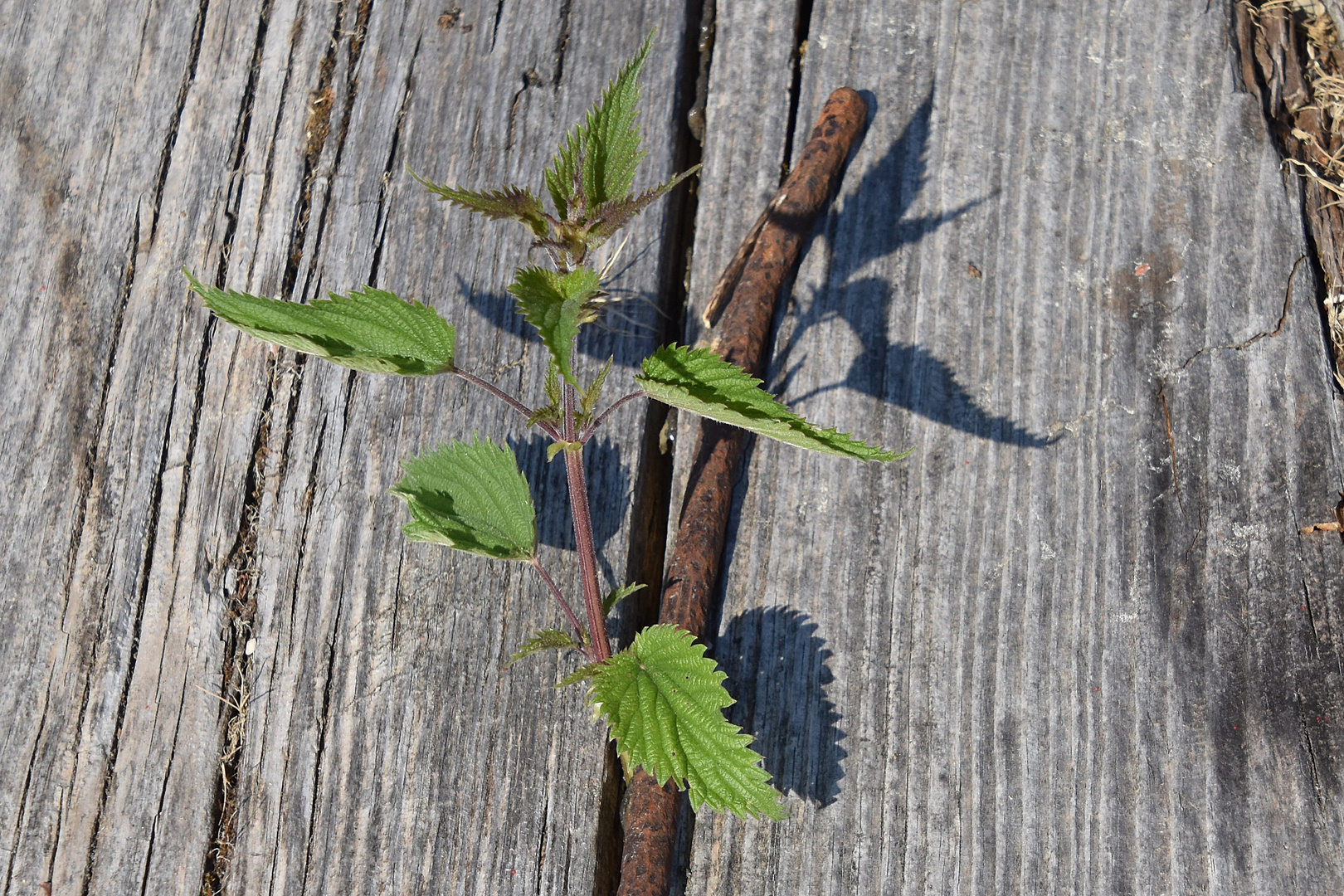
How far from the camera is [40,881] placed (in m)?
1.53

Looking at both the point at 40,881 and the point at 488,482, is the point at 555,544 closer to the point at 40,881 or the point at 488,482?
the point at 488,482

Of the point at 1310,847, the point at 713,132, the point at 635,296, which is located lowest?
the point at 1310,847

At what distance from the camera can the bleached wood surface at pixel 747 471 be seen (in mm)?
1512

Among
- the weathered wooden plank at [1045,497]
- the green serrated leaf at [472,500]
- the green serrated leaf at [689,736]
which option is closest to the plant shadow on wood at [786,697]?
the weathered wooden plank at [1045,497]

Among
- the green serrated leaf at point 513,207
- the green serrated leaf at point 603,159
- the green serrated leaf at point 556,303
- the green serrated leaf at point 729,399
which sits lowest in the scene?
the green serrated leaf at point 729,399

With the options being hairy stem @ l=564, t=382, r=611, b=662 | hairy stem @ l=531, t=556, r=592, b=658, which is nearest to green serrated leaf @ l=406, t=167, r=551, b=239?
hairy stem @ l=564, t=382, r=611, b=662

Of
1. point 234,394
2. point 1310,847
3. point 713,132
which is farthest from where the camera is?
point 713,132

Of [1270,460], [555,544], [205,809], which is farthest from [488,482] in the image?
[1270,460]

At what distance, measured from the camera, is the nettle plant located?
3.81 feet

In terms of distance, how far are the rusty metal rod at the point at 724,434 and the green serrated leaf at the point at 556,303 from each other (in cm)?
49

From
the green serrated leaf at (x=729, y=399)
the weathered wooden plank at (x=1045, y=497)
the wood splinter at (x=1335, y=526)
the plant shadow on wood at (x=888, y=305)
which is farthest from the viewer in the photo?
the plant shadow on wood at (x=888, y=305)

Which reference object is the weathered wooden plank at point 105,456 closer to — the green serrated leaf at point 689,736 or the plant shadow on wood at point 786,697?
the green serrated leaf at point 689,736

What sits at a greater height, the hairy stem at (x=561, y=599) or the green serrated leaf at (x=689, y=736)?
the hairy stem at (x=561, y=599)

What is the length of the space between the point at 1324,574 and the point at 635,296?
54.2 inches
